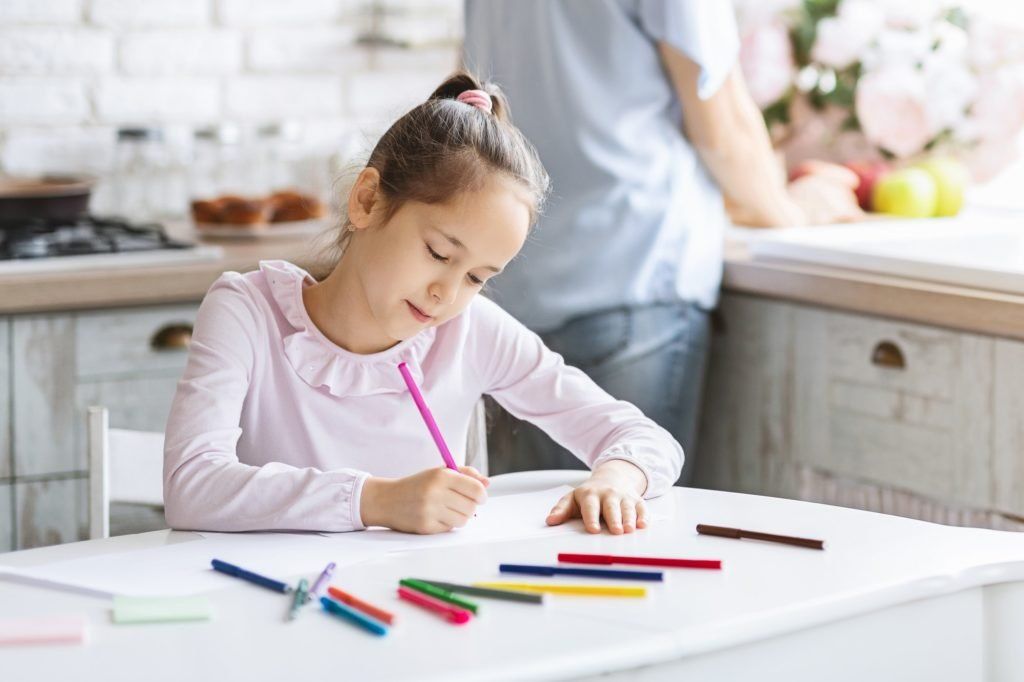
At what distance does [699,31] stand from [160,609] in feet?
3.94

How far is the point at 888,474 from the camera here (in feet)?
6.28

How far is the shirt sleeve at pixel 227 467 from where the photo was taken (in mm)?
1166

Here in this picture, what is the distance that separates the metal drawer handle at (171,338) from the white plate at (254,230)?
0.35 metres

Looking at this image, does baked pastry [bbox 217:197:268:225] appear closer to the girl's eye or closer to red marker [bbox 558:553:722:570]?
the girl's eye

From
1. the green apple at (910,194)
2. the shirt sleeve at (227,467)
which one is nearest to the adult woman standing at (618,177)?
the green apple at (910,194)

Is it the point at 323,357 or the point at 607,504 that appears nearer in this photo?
the point at 607,504

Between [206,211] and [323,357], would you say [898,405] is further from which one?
[206,211]

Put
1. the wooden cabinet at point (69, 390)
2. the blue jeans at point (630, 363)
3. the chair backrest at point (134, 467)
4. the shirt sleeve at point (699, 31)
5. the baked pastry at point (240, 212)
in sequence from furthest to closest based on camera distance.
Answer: the baked pastry at point (240, 212) < the wooden cabinet at point (69, 390) < the blue jeans at point (630, 363) < the shirt sleeve at point (699, 31) < the chair backrest at point (134, 467)

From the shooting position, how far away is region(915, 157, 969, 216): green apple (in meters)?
2.37

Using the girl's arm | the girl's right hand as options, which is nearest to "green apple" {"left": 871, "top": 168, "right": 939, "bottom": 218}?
the girl's arm

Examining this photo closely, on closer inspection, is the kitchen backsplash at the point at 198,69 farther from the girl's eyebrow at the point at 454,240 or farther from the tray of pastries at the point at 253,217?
the girl's eyebrow at the point at 454,240

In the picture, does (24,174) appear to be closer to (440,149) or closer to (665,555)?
(440,149)

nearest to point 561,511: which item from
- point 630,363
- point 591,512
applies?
point 591,512

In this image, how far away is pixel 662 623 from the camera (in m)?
0.91
